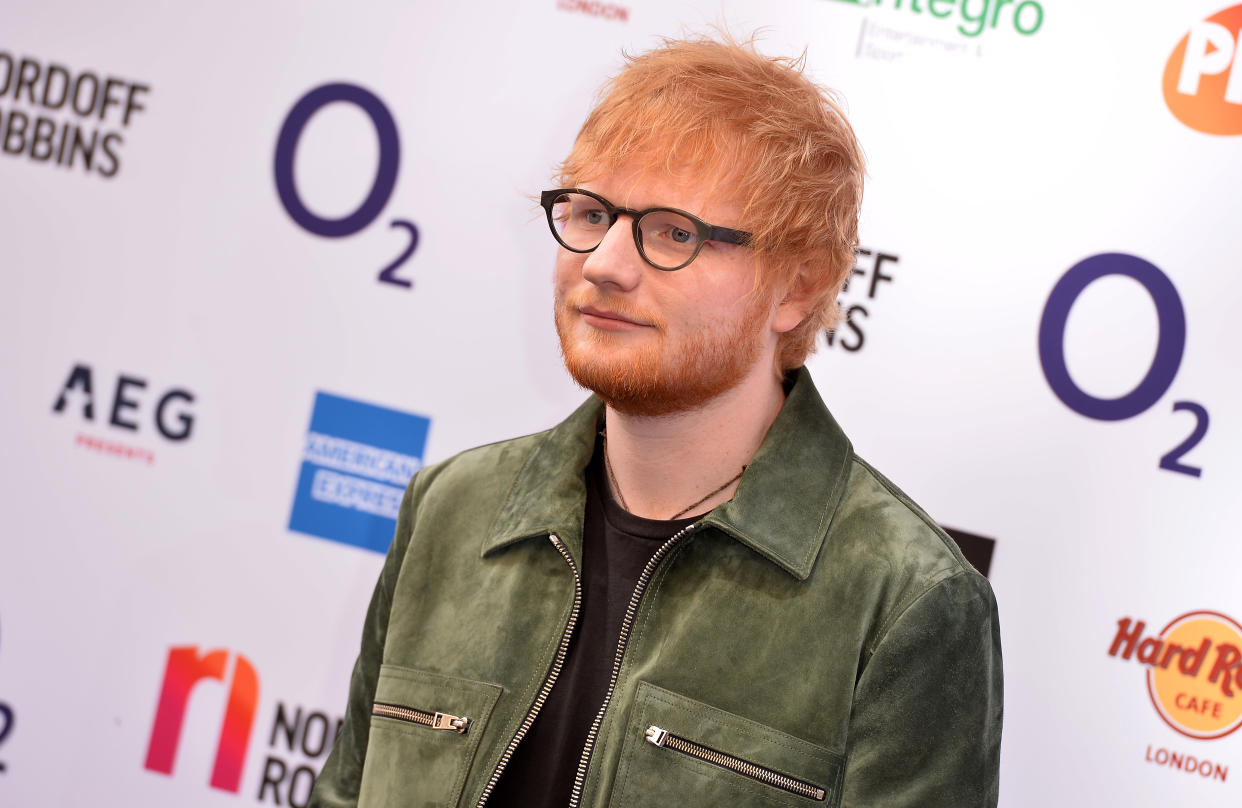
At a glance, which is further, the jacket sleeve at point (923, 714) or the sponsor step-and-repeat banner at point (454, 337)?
the sponsor step-and-repeat banner at point (454, 337)

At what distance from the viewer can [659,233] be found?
58.6 inches

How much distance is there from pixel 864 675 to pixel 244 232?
5.67 ft

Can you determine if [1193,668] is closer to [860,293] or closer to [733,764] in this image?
[860,293]

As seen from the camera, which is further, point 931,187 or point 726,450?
point 931,187

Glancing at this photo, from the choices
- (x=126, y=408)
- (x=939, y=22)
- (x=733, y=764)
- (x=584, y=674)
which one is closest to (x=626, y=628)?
(x=584, y=674)

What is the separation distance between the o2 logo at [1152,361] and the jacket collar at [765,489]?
75cm

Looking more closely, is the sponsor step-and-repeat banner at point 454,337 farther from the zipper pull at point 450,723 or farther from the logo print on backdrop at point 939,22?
the zipper pull at point 450,723

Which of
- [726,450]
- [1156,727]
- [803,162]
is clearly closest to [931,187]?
[803,162]

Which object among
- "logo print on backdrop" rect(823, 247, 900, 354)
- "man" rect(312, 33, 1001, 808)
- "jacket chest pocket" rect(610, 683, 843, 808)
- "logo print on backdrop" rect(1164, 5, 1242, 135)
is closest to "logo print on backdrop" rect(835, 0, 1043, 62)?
"logo print on backdrop" rect(1164, 5, 1242, 135)

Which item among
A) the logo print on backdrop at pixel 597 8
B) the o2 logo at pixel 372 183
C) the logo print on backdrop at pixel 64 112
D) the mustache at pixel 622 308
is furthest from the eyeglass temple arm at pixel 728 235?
the logo print on backdrop at pixel 64 112

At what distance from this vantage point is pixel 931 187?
7.37 ft

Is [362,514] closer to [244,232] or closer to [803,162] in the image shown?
[244,232]

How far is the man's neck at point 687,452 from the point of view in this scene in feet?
5.14

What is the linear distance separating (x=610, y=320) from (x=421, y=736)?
0.61 m
